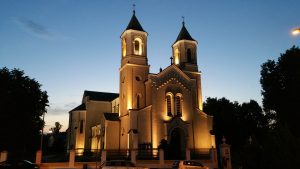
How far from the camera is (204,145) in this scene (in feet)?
129

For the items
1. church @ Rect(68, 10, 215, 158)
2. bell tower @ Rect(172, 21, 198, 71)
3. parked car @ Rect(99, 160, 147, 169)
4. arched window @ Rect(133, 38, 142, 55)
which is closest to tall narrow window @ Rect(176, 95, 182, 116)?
church @ Rect(68, 10, 215, 158)

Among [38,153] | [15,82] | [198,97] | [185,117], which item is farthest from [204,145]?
[15,82]

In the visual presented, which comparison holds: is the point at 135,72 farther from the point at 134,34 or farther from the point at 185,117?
the point at 185,117

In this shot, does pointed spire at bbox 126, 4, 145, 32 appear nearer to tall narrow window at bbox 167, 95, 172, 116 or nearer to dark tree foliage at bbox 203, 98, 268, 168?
tall narrow window at bbox 167, 95, 172, 116

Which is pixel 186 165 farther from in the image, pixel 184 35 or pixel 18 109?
pixel 184 35

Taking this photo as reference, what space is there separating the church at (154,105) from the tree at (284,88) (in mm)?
9204

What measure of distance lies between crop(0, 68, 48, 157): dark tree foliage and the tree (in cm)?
3209

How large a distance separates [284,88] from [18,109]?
117ft

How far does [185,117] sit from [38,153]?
20.3 meters

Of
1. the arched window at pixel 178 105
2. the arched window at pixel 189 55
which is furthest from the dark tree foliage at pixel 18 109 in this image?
the arched window at pixel 189 55

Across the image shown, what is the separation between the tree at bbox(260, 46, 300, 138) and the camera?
36.9 m

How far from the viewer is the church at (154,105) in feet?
122

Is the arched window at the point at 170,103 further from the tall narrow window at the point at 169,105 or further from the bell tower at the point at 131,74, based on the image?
the bell tower at the point at 131,74

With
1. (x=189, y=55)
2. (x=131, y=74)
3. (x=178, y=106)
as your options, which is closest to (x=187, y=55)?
(x=189, y=55)
